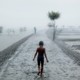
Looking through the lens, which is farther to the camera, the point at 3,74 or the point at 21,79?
the point at 3,74

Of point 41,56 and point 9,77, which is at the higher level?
point 41,56

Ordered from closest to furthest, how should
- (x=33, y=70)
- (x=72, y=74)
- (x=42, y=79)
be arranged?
(x=42, y=79) < (x=72, y=74) < (x=33, y=70)

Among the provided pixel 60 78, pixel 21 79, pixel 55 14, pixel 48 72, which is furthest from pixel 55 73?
pixel 55 14

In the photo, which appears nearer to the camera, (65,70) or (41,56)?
(41,56)

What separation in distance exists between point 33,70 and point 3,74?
1858mm

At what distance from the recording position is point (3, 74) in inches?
543

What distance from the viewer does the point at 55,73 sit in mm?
14031

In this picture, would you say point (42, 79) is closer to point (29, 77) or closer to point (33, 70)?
point (29, 77)

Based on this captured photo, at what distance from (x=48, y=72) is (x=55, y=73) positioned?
0.44 m

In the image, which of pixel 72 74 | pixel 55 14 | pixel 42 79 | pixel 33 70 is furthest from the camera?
pixel 55 14

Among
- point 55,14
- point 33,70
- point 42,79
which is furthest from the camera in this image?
point 55,14

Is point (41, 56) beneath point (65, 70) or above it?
above

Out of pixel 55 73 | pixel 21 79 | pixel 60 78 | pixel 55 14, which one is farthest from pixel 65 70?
pixel 55 14

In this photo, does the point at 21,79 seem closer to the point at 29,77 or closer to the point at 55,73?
the point at 29,77
